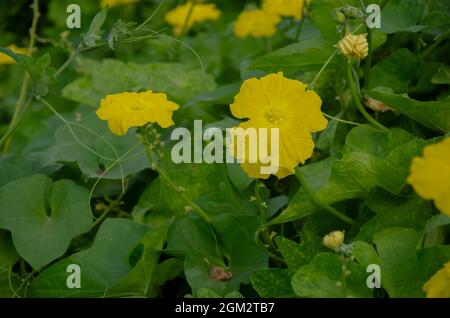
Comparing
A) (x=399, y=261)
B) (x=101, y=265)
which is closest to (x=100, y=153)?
(x=101, y=265)

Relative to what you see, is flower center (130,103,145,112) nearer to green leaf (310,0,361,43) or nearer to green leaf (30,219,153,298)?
green leaf (30,219,153,298)

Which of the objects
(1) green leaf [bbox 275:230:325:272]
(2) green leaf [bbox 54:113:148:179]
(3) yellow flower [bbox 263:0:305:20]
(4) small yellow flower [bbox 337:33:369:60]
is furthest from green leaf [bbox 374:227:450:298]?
(3) yellow flower [bbox 263:0:305:20]

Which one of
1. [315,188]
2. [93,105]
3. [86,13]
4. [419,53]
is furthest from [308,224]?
[86,13]

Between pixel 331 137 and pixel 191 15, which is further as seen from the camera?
pixel 191 15

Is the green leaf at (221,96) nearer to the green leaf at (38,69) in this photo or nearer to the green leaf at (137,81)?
the green leaf at (137,81)

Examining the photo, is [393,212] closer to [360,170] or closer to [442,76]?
[360,170]

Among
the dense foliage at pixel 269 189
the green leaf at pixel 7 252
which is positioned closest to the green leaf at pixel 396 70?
the dense foliage at pixel 269 189

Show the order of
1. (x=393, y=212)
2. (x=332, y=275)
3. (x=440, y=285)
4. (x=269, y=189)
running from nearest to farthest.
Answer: (x=440, y=285) < (x=332, y=275) < (x=393, y=212) < (x=269, y=189)

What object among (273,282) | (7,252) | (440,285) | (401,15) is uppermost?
(401,15)

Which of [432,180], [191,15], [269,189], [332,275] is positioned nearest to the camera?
[432,180]
